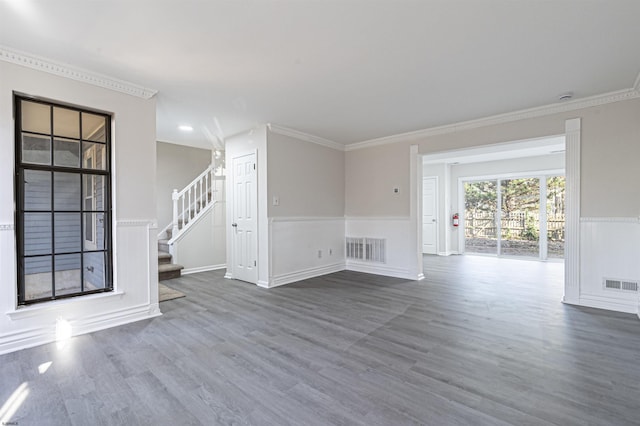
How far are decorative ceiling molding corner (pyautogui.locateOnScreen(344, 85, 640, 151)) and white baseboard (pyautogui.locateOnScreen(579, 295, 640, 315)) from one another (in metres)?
2.37

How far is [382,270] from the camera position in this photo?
5.73m

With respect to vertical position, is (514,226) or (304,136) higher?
(304,136)

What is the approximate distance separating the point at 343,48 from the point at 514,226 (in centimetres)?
744

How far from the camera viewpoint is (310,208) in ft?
18.1

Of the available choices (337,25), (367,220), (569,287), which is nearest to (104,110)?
(337,25)

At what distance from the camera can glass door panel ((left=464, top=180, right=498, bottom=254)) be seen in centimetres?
829

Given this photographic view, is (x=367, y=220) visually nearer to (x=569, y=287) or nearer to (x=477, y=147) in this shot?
(x=477, y=147)

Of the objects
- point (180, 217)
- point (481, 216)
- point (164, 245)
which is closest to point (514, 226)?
point (481, 216)

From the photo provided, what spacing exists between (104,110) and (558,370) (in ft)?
15.2

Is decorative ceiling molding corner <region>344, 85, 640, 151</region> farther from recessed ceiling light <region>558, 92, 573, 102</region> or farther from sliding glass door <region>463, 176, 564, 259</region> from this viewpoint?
sliding glass door <region>463, 176, 564, 259</region>

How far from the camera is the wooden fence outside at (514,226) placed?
24.1 feet

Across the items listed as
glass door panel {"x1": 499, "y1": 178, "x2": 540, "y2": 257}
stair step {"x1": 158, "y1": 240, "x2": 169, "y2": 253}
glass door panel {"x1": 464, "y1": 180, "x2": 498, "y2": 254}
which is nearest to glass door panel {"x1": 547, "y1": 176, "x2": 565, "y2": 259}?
glass door panel {"x1": 499, "y1": 178, "x2": 540, "y2": 257}

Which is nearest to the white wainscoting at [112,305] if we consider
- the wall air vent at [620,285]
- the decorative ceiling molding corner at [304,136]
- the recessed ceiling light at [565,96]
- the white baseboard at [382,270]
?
the decorative ceiling molding corner at [304,136]

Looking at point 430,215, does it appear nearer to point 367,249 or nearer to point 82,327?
point 367,249
